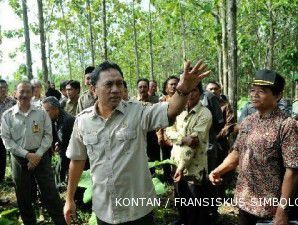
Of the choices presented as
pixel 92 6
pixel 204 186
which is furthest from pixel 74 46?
pixel 204 186

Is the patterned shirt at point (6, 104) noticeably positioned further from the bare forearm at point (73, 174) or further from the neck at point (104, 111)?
the neck at point (104, 111)

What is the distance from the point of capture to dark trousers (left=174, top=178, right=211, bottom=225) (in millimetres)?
4258

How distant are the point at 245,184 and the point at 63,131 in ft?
10.3

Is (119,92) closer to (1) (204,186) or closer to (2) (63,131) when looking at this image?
(1) (204,186)

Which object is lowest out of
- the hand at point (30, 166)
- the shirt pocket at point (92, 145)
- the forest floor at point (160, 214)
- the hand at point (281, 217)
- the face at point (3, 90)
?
the forest floor at point (160, 214)

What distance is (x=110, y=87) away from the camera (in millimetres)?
2740

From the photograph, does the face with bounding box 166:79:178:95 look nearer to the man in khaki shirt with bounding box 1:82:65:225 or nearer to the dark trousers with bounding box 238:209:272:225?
the man in khaki shirt with bounding box 1:82:65:225

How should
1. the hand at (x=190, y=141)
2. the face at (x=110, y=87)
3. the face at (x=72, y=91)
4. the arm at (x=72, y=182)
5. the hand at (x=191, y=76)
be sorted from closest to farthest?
the hand at (x=191, y=76) < the face at (x=110, y=87) < the arm at (x=72, y=182) < the hand at (x=190, y=141) < the face at (x=72, y=91)

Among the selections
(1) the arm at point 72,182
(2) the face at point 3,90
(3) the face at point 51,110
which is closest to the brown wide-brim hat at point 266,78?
(1) the arm at point 72,182

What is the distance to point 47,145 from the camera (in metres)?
4.96

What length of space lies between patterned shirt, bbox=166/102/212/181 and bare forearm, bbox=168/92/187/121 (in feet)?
5.17

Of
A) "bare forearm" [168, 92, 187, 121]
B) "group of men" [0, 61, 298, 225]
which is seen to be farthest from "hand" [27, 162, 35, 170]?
"bare forearm" [168, 92, 187, 121]

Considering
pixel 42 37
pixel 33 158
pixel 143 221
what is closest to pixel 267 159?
pixel 143 221

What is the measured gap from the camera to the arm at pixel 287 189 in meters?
2.79
